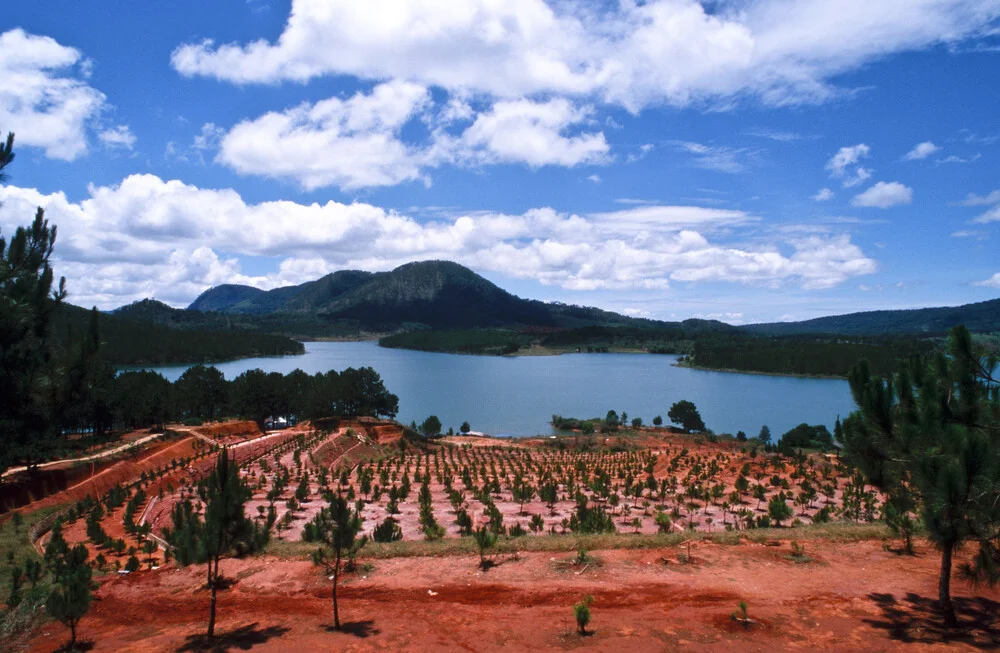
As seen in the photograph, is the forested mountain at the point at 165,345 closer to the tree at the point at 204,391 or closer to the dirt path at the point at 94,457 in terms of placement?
the tree at the point at 204,391

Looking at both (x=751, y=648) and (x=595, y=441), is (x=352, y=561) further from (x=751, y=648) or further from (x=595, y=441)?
(x=595, y=441)

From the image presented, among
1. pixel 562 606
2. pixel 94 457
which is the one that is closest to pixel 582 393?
pixel 94 457

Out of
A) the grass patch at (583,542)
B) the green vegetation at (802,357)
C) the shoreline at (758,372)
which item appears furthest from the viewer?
the shoreline at (758,372)

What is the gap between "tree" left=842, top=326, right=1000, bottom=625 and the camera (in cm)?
581

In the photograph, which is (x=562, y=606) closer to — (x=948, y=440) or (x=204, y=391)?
(x=948, y=440)

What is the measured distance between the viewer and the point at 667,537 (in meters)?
11.0

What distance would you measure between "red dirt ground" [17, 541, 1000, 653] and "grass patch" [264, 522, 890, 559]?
35 centimetres

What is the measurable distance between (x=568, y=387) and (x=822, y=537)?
289 feet

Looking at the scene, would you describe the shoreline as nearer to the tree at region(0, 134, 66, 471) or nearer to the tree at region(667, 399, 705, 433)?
the tree at region(667, 399, 705, 433)

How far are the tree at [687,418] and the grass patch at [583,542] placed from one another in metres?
49.1

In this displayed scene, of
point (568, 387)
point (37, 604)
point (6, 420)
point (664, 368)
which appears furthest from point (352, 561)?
point (664, 368)

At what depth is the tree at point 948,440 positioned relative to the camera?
19.1 ft

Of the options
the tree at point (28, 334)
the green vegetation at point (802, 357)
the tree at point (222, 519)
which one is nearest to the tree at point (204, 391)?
the tree at point (28, 334)

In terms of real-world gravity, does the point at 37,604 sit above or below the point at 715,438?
above
